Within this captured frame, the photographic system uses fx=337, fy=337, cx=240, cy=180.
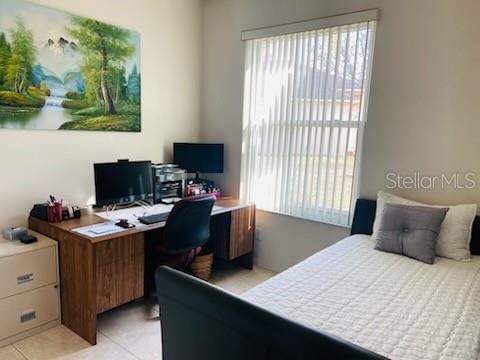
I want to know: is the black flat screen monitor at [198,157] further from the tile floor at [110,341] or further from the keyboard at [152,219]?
the tile floor at [110,341]

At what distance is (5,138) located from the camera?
2404 mm

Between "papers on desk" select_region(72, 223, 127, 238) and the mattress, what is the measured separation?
1.09 m

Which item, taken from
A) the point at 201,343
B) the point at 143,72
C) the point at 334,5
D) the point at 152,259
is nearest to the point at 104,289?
the point at 152,259

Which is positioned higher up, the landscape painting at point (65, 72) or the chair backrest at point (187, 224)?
the landscape painting at point (65, 72)

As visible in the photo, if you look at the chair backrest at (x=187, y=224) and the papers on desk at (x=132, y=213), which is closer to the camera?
the chair backrest at (x=187, y=224)

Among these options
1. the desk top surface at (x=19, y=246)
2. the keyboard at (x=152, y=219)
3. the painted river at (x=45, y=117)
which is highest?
the painted river at (x=45, y=117)

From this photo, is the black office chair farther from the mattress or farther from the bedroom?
the mattress

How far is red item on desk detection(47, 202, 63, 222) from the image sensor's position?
2.44 m

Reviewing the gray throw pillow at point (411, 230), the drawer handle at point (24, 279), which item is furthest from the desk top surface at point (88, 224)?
the gray throw pillow at point (411, 230)

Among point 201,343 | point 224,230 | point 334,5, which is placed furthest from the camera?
point 224,230

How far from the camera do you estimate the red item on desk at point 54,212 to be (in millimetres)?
2443

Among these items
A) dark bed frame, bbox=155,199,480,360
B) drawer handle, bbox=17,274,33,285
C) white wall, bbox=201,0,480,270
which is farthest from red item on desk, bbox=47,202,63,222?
white wall, bbox=201,0,480,270

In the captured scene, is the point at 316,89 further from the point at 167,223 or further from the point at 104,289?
the point at 104,289

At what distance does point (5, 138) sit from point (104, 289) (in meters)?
1.29
